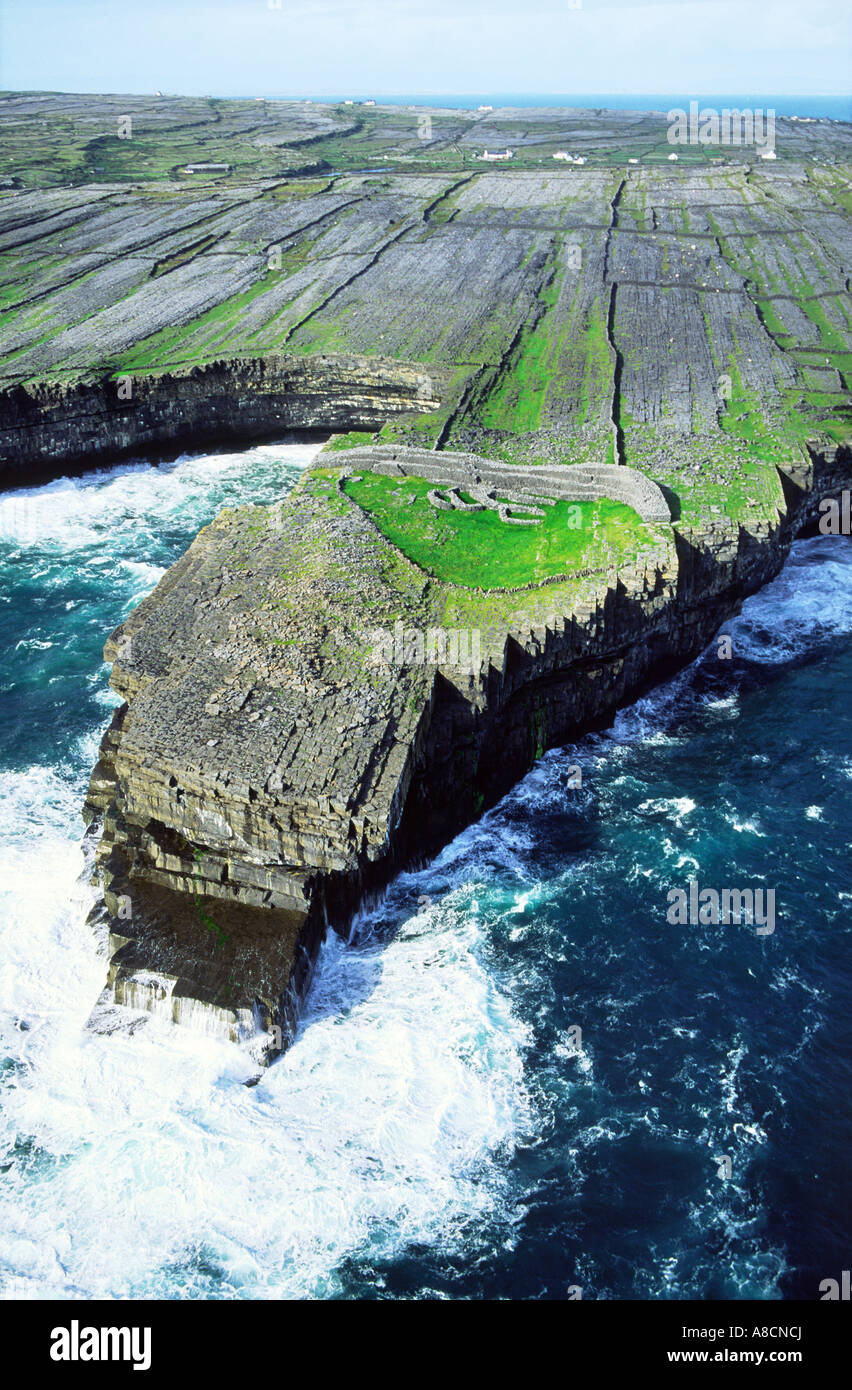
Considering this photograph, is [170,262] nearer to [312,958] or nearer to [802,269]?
[802,269]

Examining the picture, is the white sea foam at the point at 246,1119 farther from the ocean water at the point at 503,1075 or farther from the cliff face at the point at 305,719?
the cliff face at the point at 305,719

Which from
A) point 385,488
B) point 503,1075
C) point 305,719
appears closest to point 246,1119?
point 503,1075

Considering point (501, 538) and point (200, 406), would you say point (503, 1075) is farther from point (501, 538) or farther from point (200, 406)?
point (200, 406)

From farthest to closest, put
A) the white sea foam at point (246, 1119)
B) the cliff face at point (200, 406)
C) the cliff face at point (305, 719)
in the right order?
the cliff face at point (200, 406) < the cliff face at point (305, 719) < the white sea foam at point (246, 1119)

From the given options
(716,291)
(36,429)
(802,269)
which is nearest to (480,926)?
(36,429)

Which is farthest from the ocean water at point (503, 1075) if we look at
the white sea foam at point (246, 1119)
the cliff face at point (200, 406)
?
the cliff face at point (200, 406)

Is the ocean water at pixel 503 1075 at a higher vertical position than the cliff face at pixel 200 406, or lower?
lower

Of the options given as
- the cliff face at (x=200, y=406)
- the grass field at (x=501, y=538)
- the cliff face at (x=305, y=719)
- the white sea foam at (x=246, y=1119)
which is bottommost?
the white sea foam at (x=246, y=1119)
